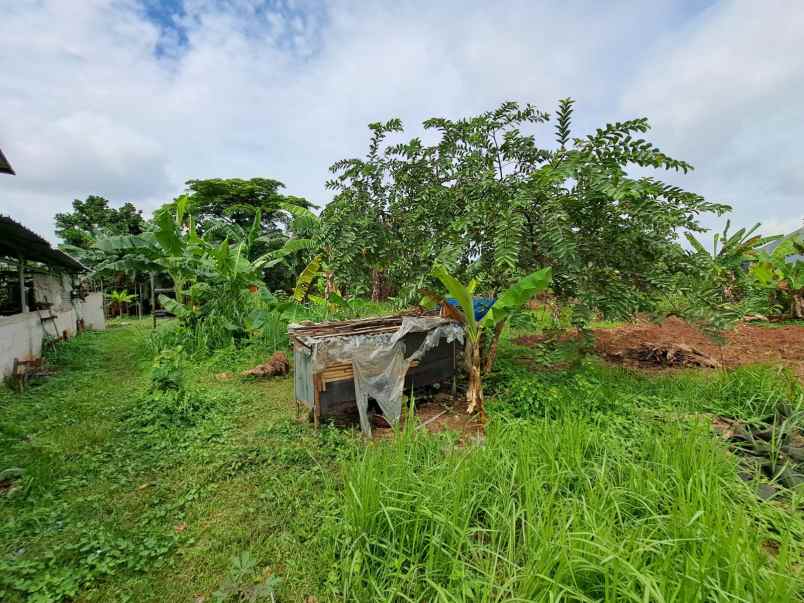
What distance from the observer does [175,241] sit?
775 centimetres

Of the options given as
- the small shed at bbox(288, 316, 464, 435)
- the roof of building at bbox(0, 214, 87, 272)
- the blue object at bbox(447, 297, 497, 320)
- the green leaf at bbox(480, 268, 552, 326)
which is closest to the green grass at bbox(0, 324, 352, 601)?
the small shed at bbox(288, 316, 464, 435)

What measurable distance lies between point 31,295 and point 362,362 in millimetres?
9772

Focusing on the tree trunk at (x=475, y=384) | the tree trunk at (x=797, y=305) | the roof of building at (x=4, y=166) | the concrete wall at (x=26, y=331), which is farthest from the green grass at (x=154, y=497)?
the tree trunk at (x=797, y=305)

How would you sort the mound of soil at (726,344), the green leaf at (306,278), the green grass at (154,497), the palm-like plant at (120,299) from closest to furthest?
the green grass at (154,497), the mound of soil at (726,344), the green leaf at (306,278), the palm-like plant at (120,299)

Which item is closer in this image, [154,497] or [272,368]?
[154,497]

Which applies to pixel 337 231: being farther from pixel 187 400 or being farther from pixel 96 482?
pixel 96 482

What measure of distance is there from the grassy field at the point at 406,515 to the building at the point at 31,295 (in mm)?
3577

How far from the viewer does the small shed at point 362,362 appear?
4508mm

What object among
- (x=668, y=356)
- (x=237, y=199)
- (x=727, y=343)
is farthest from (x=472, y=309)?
(x=237, y=199)

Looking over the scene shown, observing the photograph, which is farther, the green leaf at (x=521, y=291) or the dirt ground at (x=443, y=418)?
the dirt ground at (x=443, y=418)

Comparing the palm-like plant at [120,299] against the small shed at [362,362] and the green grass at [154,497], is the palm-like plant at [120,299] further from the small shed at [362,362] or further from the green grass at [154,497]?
the small shed at [362,362]

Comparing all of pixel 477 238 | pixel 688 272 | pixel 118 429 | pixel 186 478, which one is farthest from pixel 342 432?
pixel 688 272

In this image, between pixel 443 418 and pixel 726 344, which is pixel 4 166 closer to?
pixel 443 418

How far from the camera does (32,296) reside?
9195 mm
